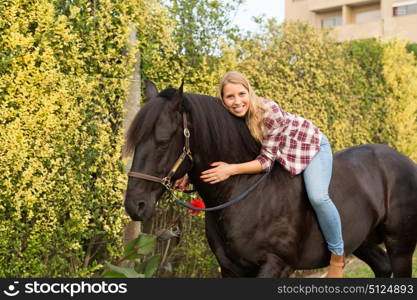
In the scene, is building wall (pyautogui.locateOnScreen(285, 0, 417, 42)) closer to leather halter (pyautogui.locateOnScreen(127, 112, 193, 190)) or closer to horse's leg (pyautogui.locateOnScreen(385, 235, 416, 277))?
horse's leg (pyautogui.locateOnScreen(385, 235, 416, 277))

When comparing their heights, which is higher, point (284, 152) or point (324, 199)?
point (284, 152)

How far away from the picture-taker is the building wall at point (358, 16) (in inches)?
1139

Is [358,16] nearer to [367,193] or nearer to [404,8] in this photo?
[404,8]

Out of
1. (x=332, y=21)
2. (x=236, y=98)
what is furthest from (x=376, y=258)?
(x=332, y=21)

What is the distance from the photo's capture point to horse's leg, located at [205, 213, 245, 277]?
3.26 meters

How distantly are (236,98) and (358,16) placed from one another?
32.8 meters

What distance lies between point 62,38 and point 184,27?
5.31 feet

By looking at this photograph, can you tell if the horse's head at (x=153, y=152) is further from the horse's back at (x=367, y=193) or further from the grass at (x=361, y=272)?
the grass at (x=361, y=272)

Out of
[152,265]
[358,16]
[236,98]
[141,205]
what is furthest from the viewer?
[358,16]

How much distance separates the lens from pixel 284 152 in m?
3.45

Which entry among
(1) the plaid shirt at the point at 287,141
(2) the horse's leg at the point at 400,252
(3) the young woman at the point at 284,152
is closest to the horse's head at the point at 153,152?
(3) the young woman at the point at 284,152

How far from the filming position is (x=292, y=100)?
683cm

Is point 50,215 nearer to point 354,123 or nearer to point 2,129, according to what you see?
point 2,129

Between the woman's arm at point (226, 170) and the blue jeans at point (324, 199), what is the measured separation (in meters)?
0.41
